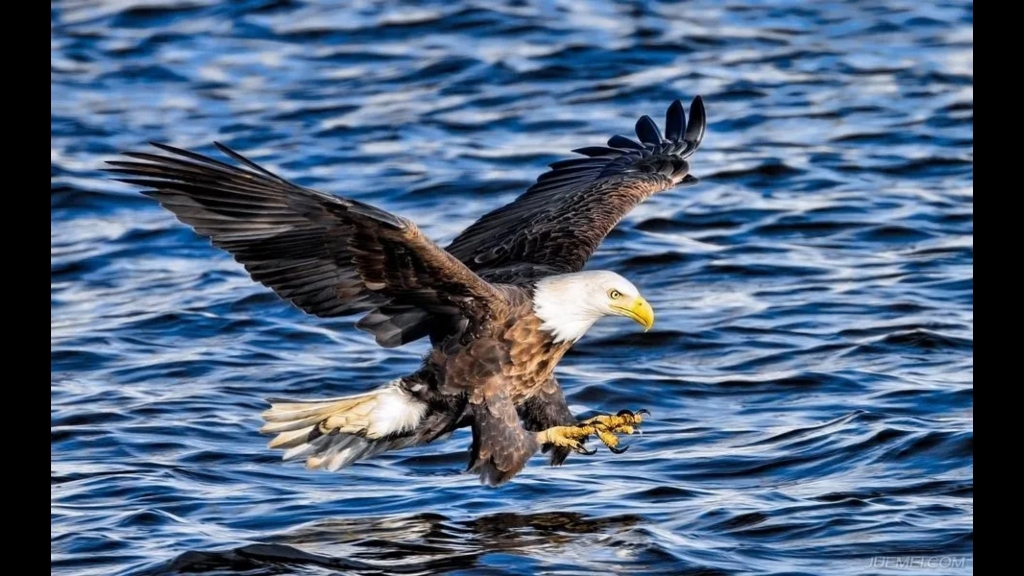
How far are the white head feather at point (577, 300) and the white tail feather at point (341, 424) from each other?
0.61 metres

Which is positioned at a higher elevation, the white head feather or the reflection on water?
the white head feather

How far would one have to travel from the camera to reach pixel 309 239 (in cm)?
594

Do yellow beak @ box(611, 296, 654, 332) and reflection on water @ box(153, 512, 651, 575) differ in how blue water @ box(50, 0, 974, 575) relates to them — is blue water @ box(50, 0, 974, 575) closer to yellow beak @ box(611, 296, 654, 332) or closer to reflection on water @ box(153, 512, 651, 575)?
reflection on water @ box(153, 512, 651, 575)

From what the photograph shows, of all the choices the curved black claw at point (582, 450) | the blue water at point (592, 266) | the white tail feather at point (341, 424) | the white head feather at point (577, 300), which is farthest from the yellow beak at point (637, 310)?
the white tail feather at point (341, 424)

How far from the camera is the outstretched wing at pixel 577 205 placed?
7254mm

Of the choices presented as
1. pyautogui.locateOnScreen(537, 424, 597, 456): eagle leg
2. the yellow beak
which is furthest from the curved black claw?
the yellow beak

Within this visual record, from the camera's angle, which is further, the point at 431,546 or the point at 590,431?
the point at 590,431

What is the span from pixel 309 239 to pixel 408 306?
59cm

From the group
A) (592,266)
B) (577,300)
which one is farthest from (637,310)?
(592,266)

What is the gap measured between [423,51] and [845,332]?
7.23 meters

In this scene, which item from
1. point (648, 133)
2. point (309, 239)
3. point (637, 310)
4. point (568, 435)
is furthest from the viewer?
point (648, 133)

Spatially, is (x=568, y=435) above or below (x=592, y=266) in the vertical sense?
below

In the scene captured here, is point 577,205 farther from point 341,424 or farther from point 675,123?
point 341,424

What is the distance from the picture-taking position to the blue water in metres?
6.16
